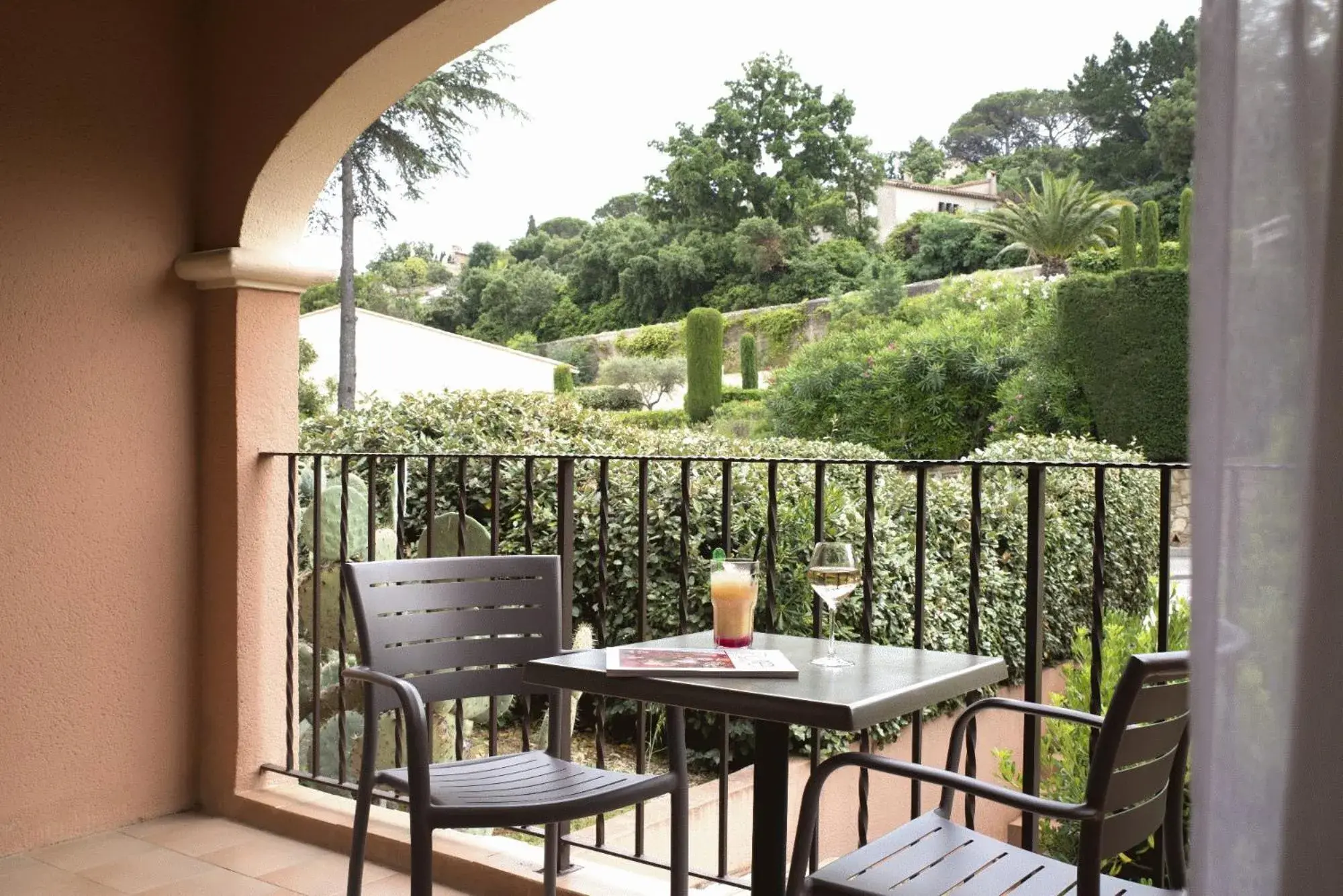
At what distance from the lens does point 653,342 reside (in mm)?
28500

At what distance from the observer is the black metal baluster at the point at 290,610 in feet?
11.1

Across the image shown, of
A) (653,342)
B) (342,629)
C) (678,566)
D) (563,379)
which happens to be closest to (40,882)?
(342,629)

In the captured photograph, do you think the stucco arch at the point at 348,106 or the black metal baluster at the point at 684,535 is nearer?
the black metal baluster at the point at 684,535

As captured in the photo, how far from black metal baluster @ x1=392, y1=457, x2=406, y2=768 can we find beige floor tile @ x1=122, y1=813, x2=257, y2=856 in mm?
429

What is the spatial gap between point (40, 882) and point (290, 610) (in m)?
0.92

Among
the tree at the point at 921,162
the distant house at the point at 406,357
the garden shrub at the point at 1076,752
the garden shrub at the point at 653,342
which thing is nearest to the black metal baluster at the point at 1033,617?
the garden shrub at the point at 1076,752

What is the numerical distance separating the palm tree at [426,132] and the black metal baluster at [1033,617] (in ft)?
45.4

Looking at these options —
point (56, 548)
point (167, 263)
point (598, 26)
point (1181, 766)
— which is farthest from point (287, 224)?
point (598, 26)

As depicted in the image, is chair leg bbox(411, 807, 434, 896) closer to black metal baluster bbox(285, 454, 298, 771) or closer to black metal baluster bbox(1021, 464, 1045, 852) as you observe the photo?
black metal baluster bbox(1021, 464, 1045, 852)

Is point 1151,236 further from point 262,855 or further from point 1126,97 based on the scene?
point 262,855

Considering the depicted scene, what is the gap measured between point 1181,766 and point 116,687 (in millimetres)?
2701

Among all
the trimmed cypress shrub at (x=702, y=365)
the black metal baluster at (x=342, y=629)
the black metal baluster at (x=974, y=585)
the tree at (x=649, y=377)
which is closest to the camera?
the black metal baluster at (x=974, y=585)

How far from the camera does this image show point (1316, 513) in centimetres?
82

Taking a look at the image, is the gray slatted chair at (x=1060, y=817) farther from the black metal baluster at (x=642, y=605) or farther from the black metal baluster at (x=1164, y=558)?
the black metal baluster at (x=642, y=605)
